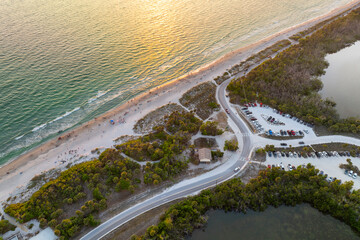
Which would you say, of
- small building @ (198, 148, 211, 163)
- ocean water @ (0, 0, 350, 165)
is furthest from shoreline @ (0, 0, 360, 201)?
small building @ (198, 148, 211, 163)

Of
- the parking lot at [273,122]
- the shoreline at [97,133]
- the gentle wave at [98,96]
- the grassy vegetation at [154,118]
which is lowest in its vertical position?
the parking lot at [273,122]

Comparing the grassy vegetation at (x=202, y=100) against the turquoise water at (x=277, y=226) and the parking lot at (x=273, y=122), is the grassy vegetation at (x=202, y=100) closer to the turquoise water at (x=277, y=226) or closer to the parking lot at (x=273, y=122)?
the parking lot at (x=273, y=122)

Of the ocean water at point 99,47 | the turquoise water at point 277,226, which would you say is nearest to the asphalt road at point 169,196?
the turquoise water at point 277,226

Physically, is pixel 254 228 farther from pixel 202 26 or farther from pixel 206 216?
pixel 202 26

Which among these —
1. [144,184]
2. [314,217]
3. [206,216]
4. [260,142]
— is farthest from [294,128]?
[144,184]

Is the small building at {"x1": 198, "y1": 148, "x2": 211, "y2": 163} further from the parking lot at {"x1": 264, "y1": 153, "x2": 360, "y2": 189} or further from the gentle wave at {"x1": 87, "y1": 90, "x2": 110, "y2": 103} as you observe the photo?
the gentle wave at {"x1": 87, "y1": 90, "x2": 110, "y2": 103}

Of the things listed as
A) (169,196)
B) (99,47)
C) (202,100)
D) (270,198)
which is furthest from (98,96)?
(270,198)
